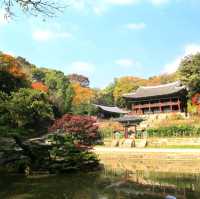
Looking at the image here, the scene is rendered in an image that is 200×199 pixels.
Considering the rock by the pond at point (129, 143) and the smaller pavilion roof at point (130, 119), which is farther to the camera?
the smaller pavilion roof at point (130, 119)

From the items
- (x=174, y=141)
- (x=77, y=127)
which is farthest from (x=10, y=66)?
(x=174, y=141)

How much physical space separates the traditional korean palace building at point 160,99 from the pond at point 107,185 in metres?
34.0

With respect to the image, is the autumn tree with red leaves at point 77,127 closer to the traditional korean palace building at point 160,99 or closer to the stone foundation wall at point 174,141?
the stone foundation wall at point 174,141

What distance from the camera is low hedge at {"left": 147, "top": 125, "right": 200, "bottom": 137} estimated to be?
36.4 metres

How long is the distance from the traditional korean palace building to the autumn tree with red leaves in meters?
18.3

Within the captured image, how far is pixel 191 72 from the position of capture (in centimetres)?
4747

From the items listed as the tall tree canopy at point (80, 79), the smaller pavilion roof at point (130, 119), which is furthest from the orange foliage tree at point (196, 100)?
the tall tree canopy at point (80, 79)

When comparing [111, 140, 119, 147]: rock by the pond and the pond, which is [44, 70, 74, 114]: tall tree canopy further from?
the pond

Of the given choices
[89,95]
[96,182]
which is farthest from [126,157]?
[89,95]

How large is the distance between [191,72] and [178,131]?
12.9 metres

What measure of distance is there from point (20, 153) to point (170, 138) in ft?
67.0

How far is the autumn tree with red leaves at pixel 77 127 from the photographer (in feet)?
115

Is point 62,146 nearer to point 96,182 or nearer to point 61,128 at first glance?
point 96,182

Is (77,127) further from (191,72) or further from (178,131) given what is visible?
(191,72)
